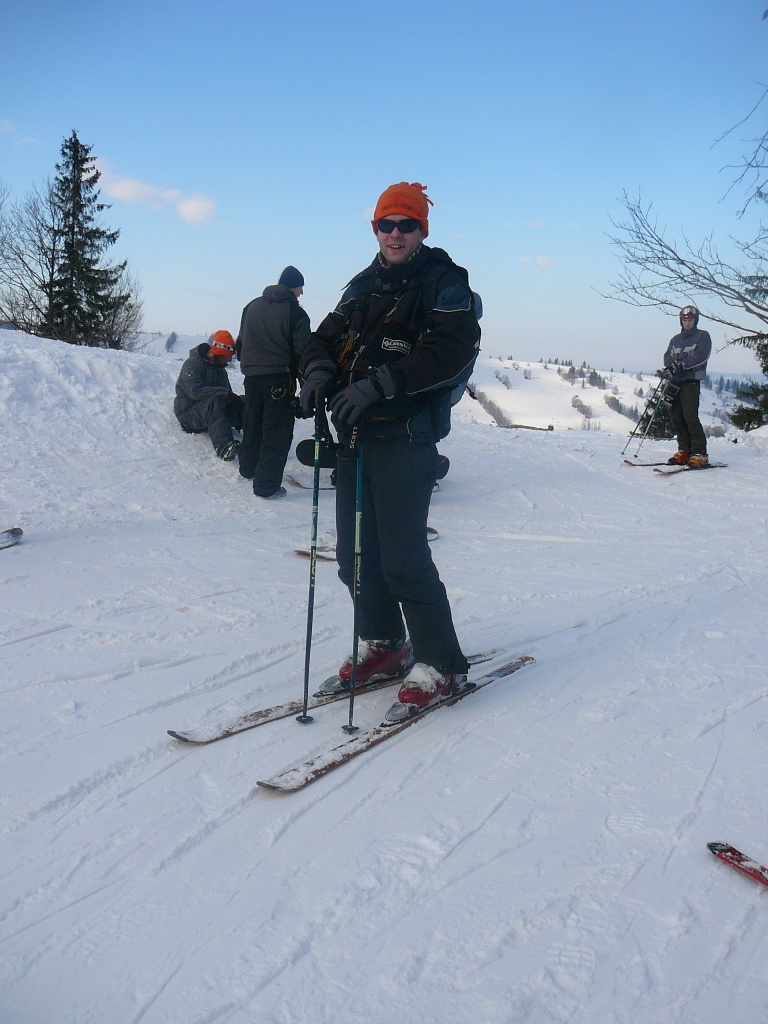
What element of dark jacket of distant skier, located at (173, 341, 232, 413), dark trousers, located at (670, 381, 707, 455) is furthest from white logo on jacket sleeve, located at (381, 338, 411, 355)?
dark trousers, located at (670, 381, 707, 455)

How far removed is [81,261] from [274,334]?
1053 inches

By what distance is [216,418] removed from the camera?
7.90 meters

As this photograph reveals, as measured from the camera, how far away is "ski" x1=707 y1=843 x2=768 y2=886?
1.94m

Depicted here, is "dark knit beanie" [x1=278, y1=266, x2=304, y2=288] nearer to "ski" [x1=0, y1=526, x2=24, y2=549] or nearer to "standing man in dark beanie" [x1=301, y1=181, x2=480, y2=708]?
"ski" [x1=0, y1=526, x2=24, y2=549]

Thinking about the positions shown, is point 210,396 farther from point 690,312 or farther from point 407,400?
point 690,312

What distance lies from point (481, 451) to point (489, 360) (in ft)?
337

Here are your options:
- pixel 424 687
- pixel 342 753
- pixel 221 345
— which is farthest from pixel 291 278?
pixel 342 753

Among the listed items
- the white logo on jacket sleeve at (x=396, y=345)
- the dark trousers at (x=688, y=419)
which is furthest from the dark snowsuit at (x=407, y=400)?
the dark trousers at (x=688, y=419)

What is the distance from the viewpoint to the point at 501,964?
170 cm

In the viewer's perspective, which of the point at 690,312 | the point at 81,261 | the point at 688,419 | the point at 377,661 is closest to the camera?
the point at 377,661

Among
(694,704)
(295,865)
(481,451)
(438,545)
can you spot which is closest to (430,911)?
(295,865)

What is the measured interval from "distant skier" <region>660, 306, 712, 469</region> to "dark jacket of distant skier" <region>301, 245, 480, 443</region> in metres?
7.85

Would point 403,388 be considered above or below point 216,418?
above

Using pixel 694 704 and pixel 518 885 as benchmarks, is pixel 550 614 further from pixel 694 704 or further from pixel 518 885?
pixel 518 885
